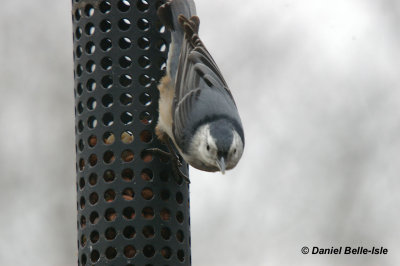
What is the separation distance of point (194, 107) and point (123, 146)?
0.44 metres

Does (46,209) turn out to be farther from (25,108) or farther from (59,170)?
(25,108)

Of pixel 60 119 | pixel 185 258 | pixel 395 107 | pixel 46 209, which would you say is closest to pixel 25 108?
pixel 60 119

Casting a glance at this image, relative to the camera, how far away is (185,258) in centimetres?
548

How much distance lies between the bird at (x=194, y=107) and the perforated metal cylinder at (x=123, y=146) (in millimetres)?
92

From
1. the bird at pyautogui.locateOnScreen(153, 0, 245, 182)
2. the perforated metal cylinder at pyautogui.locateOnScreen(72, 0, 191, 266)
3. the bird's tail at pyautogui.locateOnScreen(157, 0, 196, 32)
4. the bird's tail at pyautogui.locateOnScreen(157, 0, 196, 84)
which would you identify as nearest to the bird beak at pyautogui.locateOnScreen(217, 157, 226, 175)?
the bird at pyautogui.locateOnScreen(153, 0, 245, 182)

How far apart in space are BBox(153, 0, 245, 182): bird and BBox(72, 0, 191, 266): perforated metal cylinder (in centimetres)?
9

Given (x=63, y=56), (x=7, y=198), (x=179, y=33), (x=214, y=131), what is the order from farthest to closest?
1. (x=63, y=56)
2. (x=7, y=198)
3. (x=179, y=33)
4. (x=214, y=131)

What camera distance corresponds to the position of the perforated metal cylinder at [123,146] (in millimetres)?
5344

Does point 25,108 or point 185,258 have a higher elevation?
point 25,108

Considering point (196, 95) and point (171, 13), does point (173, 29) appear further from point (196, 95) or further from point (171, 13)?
point (196, 95)

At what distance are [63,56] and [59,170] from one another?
1252 millimetres

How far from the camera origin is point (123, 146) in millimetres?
5484

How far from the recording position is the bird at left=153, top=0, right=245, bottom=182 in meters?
5.30
